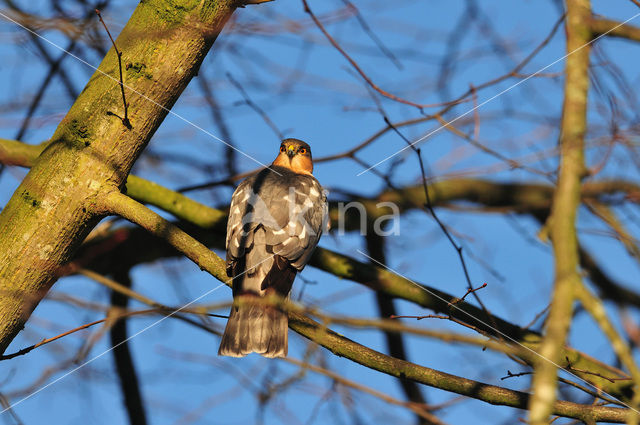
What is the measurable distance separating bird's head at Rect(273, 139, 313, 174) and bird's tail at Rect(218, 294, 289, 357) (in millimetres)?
1960

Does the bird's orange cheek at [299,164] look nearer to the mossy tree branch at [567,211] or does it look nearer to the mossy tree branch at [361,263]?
the mossy tree branch at [361,263]

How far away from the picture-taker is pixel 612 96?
4090 millimetres

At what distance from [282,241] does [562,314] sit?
209 centimetres

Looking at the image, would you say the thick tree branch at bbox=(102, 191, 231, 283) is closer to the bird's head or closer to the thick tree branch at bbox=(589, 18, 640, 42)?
the bird's head

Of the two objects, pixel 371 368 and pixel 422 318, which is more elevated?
pixel 422 318

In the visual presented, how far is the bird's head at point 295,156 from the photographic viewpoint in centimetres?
541

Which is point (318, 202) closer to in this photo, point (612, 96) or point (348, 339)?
point (348, 339)

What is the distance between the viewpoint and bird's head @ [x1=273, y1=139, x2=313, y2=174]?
541 centimetres

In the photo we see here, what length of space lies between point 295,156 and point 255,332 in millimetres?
2181

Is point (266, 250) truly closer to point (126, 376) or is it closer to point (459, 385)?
point (459, 385)

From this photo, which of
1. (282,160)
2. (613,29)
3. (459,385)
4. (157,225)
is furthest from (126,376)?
(613,29)

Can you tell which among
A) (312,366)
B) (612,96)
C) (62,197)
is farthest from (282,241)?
(612,96)

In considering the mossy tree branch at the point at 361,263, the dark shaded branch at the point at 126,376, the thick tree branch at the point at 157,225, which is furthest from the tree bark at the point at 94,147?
the dark shaded branch at the point at 126,376

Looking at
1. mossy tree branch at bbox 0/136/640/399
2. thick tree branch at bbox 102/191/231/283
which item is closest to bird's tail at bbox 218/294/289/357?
thick tree branch at bbox 102/191/231/283
